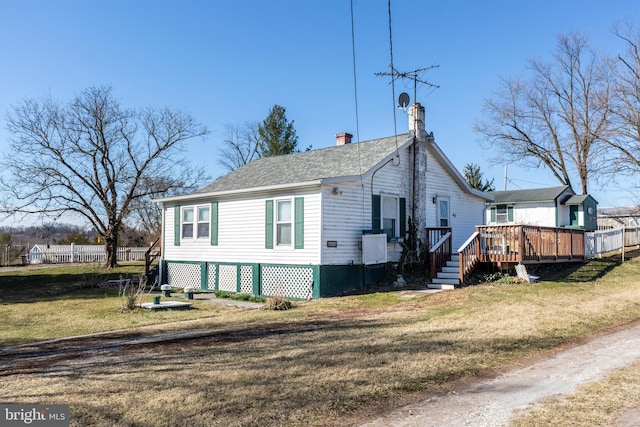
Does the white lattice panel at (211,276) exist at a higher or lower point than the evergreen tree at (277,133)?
lower

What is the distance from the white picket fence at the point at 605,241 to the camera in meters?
20.0

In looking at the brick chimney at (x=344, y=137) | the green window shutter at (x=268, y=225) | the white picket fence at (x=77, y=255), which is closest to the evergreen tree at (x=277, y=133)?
the white picket fence at (x=77, y=255)

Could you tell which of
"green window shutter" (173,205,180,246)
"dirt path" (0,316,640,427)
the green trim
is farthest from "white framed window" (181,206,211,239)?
"dirt path" (0,316,640,427)

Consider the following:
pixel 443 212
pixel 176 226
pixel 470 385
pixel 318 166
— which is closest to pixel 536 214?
pixel 443 212

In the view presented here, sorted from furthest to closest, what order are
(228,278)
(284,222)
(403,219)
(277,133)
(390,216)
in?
(277,133), (228,278), (403,219), (390,216), (284,222)

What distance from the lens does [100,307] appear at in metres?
13.3

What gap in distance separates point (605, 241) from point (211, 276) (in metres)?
17.0

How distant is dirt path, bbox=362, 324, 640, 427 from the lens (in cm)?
430

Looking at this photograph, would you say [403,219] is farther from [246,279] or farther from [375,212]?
[246,279]

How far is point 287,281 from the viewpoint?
14.8 meters

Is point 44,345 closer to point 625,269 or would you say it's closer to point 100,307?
point 100,307

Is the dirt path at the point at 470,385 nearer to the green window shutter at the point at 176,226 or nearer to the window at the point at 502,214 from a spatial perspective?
the green window shutter at the point at 176,226

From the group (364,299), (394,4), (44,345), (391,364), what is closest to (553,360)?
(391,364)

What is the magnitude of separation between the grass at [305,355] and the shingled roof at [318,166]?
4.43 metres
